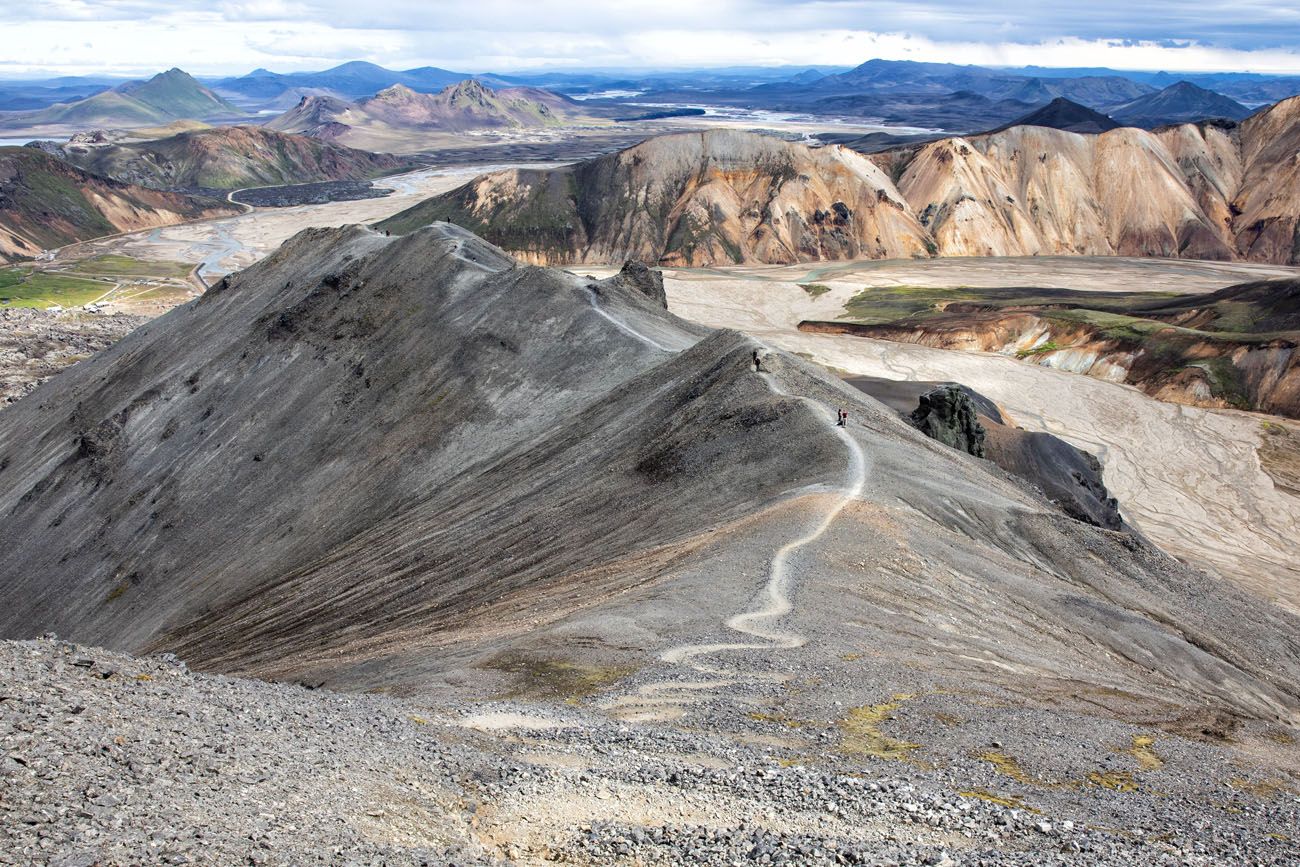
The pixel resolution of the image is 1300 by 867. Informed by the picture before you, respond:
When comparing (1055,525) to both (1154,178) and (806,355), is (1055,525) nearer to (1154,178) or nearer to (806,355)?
(806,355)

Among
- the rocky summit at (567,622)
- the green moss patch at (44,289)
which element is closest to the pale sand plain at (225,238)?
the green moss patch at (44,289)

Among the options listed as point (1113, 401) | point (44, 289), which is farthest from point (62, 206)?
point (1113, 401)

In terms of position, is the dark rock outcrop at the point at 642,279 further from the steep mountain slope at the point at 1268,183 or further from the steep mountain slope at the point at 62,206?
the steep mountain slope at the point at 62,206

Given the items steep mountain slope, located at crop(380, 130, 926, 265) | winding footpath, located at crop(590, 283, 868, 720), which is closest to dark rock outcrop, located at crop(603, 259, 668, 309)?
winding footpath, located at crop(590, 283, 868, 720)

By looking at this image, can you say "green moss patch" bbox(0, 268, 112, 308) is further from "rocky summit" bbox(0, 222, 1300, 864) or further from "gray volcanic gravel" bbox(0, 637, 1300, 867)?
"gray volcanic gravel" bbox(0, 637, 1300, 867)

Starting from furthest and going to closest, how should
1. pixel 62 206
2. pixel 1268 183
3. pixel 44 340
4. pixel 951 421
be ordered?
pixel 62 206 → pixel 1268 183 → pixel 44 340 → pixel 951 421

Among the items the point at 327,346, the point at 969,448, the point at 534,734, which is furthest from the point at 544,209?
the point at 534,734

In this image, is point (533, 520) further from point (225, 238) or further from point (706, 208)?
point (225, 238)
